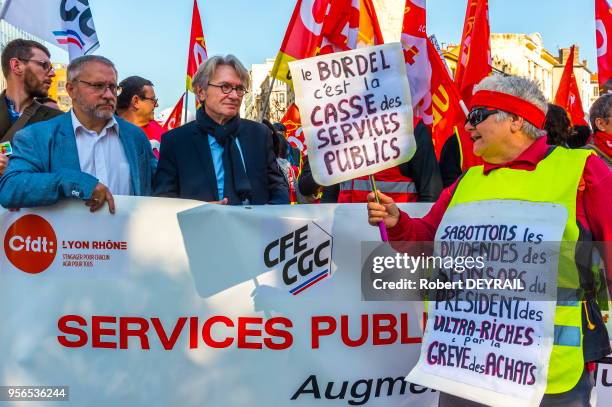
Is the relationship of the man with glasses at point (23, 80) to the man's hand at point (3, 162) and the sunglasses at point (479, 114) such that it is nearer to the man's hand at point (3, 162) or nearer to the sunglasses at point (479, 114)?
the man's hand at point (3, 162)

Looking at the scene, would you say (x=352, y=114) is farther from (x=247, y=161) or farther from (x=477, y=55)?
(x=477, y=55)

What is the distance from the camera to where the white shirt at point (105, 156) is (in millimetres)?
4230

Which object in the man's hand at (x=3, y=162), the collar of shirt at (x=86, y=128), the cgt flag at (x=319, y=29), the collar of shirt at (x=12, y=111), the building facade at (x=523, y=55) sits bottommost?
the man's hand at (x=3, y=162)

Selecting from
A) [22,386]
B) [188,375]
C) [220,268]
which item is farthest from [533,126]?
[22,386]

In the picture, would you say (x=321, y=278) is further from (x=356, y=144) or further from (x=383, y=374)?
(x=356, y=144)

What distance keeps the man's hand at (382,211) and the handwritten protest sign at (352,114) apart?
124 mm

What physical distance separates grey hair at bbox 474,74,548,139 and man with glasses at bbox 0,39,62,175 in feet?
A: 10.3

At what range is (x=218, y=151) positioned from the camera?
4.36 metres

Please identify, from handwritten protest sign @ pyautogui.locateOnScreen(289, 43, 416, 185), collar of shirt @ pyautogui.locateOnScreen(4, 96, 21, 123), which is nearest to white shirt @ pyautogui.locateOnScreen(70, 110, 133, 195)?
collar of shirt @ pyautogui.locateOnScreen(4, 96, 21, 123)

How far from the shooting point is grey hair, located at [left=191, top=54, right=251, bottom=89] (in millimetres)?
4387

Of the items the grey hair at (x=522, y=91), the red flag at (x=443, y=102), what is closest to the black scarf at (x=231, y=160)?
the grey hair at (x=522, y=91)

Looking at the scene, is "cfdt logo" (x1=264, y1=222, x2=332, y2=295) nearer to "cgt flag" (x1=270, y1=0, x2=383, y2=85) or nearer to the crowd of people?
the crowd of people

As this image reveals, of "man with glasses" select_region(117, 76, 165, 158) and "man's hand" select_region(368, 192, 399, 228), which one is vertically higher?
"man with glasses" select_region(117, 76, 165, 158)

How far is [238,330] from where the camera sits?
3.93 m
